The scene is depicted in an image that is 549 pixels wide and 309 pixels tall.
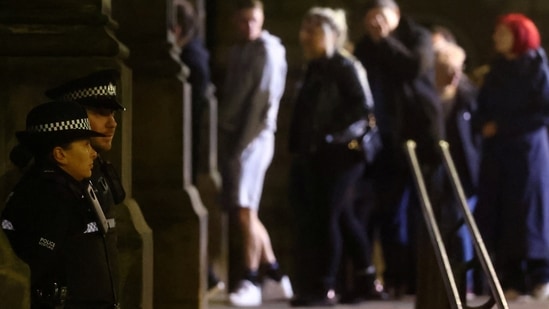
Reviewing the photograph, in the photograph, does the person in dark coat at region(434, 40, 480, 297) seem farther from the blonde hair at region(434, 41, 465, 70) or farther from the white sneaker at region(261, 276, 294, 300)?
the white sneaker at region(261, 276, 294, 300)

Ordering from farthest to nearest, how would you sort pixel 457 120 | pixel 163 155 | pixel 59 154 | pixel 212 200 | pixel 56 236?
pixel 212 200 < pixel 457 120 < pixel 163 155 < pixel 59 154 < pixel 56 236

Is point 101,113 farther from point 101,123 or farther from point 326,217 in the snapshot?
point 326,217

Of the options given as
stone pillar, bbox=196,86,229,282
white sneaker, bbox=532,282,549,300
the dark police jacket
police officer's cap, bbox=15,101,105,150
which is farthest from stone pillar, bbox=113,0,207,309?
stone pillar, bbox=196,86,229,282

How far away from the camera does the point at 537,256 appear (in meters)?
11.6

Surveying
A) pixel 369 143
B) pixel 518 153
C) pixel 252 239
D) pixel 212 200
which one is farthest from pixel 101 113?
pixel 212 200

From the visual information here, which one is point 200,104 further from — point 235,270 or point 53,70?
point 53,70

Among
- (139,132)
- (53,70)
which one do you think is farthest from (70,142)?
(139,132)

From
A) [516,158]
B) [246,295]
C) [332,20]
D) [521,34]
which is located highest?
[332,20]

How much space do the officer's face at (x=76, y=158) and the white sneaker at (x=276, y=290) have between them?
17.7 ft

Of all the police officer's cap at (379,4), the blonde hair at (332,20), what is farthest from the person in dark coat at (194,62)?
the police officer's cap at (379,4)

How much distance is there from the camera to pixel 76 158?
6188mm

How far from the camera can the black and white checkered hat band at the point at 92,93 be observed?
22.0ft

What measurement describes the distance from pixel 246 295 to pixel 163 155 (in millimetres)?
2255

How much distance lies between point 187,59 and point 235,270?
1.71 metres
